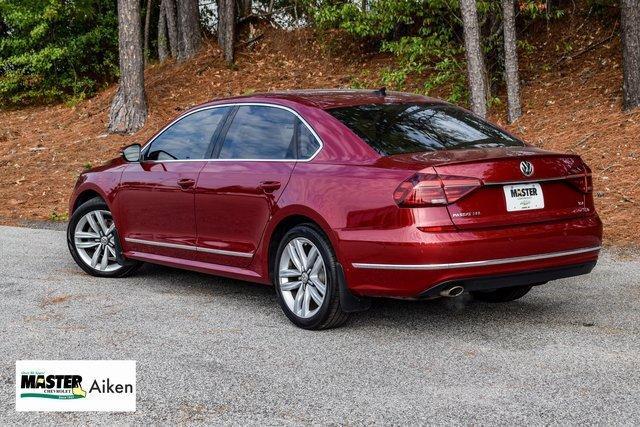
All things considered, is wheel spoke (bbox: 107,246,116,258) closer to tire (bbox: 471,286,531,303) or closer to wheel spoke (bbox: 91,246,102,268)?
wheel spoke (bbox: 91,246,102,268)

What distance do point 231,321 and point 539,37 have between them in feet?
43.1

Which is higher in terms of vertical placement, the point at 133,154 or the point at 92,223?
the point at 133,154

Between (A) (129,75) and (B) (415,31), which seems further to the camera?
(B) (415,31)

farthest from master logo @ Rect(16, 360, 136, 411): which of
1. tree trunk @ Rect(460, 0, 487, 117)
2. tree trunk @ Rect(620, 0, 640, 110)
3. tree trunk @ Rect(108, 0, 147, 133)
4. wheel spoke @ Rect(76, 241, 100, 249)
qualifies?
tree trunk @ Rect(108, 0, 147, 133)

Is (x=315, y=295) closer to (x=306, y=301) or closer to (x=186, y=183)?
(x=306, y=301)

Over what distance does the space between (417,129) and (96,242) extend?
3.70 m

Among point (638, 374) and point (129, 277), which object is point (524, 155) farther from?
point (129, 277)

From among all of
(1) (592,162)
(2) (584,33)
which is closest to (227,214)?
(1) (592,162)

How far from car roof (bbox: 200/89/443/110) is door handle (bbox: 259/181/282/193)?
2.14 feet

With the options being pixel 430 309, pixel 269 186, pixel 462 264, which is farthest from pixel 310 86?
pixel 462 264

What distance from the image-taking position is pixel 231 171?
6785mm

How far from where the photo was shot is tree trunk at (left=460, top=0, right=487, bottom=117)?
1409cm

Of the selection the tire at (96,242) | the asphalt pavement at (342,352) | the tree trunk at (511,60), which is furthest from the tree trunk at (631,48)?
the tire at (96,242)

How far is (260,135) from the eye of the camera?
678 cm
